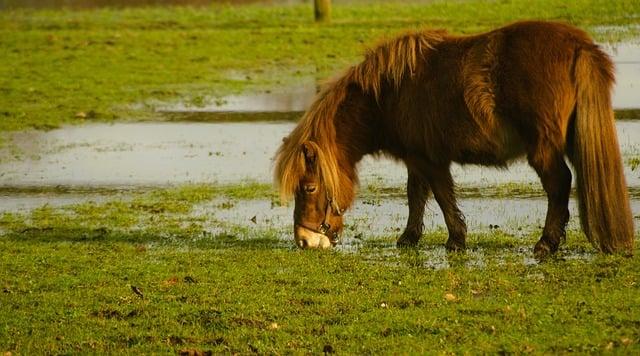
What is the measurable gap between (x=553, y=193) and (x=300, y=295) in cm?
225

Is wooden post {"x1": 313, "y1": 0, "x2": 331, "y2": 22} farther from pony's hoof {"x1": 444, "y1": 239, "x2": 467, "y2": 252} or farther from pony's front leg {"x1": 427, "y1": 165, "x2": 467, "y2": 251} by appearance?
pony's hoof {"x1": 444, "y1": 239, "x2": 467, "y2": 252}

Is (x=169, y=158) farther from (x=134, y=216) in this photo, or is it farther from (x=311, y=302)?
(x=311, y=302)

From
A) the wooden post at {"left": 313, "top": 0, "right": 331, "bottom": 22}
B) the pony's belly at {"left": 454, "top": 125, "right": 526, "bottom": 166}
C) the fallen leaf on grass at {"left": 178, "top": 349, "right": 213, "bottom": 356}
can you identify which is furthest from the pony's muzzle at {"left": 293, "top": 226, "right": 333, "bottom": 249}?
the wooden post at {"left": 313, "top": 0, "right": 331, "bottom": 22}

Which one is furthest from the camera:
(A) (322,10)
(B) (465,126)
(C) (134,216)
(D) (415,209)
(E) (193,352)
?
(A) (322,10)

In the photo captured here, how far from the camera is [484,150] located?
10125 millimetres

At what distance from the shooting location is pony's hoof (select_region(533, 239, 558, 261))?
9.96 metres

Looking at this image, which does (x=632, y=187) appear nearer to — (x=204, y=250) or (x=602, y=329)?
(x=204, y=250)

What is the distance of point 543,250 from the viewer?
32.8 feet

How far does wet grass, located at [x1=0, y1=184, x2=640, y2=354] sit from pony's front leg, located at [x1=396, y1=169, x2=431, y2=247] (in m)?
0.13

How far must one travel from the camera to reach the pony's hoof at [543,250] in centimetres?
996

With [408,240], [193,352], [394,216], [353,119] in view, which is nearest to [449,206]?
[408,240]

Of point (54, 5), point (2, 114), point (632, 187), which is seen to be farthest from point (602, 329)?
point (54, 5)

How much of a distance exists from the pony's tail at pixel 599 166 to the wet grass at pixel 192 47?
10.6m

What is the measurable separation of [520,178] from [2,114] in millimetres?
8769
